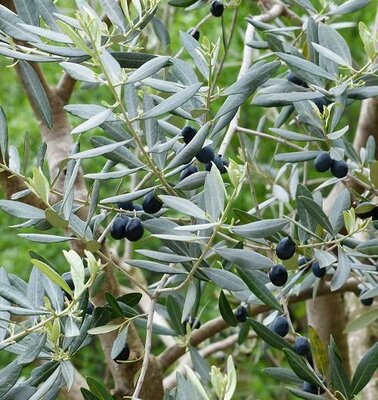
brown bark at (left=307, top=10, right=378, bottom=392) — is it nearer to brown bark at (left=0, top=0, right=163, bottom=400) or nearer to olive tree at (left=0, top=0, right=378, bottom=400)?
brown bark at (left=0, top=0, right=163, bottom=400)

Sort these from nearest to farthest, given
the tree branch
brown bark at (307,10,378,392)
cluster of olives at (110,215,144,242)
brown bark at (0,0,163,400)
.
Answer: cluster of olives at (110,215,144,242) → brown bark at (0,0,163,400) → the tree branch → brown bark at (307,10,378,392)

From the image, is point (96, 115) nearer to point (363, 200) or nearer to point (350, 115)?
point (363, 200)

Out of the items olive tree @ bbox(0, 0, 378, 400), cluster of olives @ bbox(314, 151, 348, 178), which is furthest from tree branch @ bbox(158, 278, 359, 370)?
cluster of olives @ bbox(314, 151, 348, 178)

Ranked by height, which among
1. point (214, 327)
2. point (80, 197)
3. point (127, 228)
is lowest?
point (214, 327)

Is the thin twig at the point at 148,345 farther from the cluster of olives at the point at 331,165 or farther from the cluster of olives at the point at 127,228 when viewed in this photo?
the cluster of olives at the point at 331,165

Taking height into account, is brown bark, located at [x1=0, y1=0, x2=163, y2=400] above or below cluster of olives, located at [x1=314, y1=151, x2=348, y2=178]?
below

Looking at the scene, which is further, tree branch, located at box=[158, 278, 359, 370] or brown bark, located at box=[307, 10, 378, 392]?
brown bark, located at box=[307, 10, 378, 392]

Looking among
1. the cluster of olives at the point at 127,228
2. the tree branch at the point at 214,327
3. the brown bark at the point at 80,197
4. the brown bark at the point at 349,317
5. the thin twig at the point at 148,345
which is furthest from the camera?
the brown bark at the point at 349,317

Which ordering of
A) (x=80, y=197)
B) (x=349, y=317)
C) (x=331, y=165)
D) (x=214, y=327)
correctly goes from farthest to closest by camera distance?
(x=349, y=317) < (x=214, y=327) < (x=80, y=197) < (x=331, y=165)

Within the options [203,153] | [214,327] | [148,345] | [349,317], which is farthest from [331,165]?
[349,317]

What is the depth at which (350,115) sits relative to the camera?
3.87 metres

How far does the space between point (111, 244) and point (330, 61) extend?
146 cm

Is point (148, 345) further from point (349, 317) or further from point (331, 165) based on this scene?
point (349, 317)

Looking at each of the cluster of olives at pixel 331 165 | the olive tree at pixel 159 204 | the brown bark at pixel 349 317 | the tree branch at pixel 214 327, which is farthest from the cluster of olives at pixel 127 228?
the brown bark at pixel 349 317
